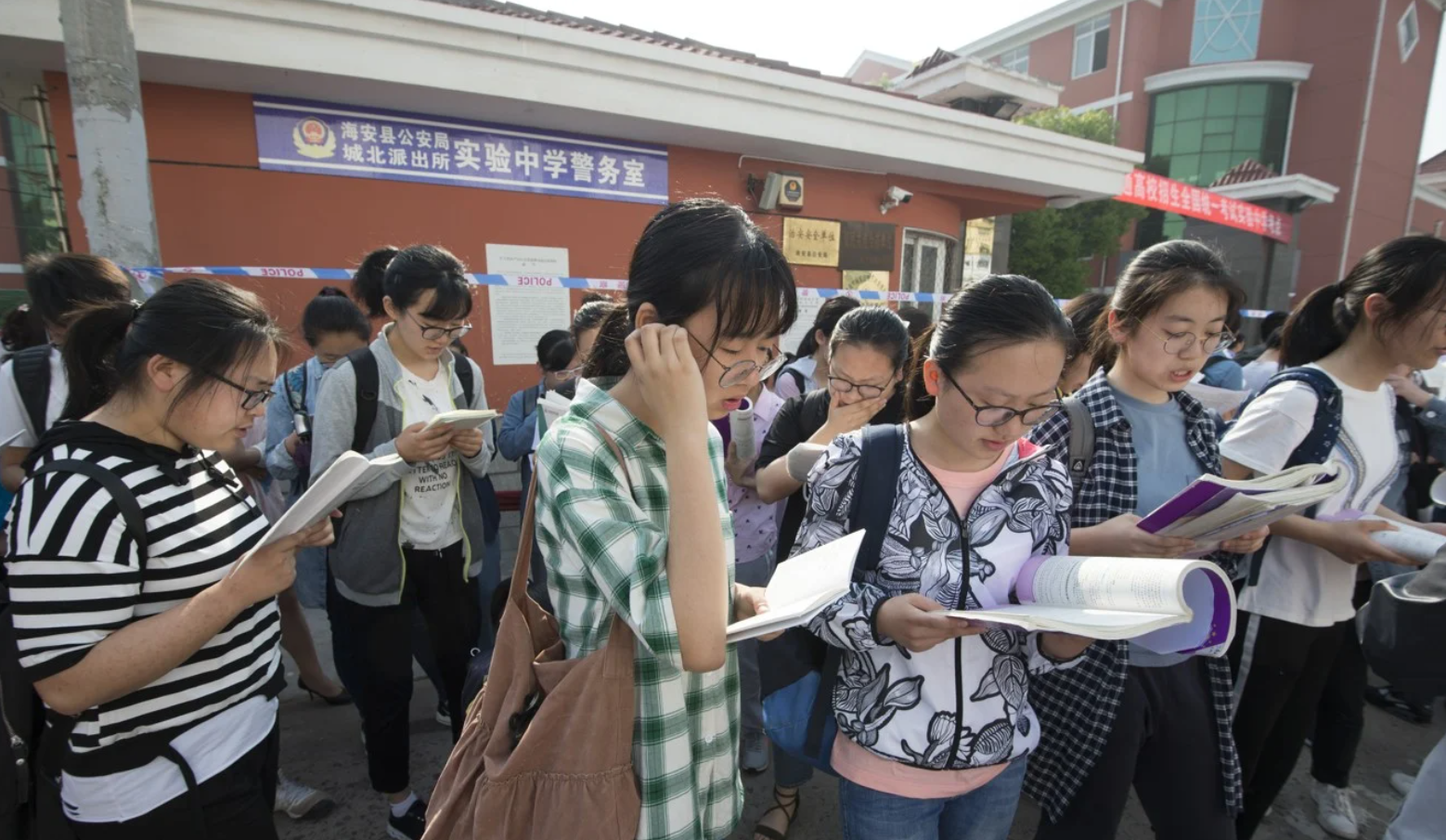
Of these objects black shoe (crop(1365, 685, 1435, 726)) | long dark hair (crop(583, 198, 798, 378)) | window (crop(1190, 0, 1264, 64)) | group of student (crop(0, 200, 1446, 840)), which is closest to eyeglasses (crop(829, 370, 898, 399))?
group of student (crop(0, 200, 1446, 840))

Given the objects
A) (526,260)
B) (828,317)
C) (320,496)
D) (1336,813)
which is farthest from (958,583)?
(526,260)

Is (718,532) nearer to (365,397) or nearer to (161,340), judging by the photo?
(161,340)

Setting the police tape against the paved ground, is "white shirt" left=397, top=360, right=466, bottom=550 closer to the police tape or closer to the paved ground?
the paved ground

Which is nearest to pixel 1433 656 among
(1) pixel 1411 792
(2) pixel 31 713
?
(1) pixel 1411 792

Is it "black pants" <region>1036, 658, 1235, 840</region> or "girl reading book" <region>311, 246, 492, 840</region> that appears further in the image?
"girl reading book" <region>311, 246, 492, 840</region>

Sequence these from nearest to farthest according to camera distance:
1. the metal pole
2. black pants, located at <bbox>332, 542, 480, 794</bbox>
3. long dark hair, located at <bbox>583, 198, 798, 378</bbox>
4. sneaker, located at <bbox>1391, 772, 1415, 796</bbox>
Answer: long dark hair, located at <bbox>583, 198, 798, 378</bbox>
black pants, located at <bbox>332, 542, 480, 794</bbox>
sneaker, located at <bbox>1391, 772, 1415, 796</bbox>
the metal pole

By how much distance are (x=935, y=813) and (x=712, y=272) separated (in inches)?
47.0

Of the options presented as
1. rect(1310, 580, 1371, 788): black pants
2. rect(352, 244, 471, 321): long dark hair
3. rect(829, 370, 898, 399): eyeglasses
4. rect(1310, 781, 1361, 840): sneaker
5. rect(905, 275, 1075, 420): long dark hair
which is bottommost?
rect(1310, 781, 1361, 840): sneaker

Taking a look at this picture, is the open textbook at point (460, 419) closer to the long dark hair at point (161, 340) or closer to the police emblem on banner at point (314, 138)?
the long dark hair at point (161, 340)

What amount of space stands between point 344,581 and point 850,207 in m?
7.12

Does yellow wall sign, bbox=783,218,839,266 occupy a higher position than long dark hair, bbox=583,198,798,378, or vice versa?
yellow wall sign, bbox=783,218,839,266

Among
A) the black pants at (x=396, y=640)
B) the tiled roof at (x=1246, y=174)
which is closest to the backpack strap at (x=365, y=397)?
the black pants at (x=396, y=640)

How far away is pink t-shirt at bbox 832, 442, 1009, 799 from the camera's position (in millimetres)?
1311

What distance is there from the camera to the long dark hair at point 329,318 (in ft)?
9.39
